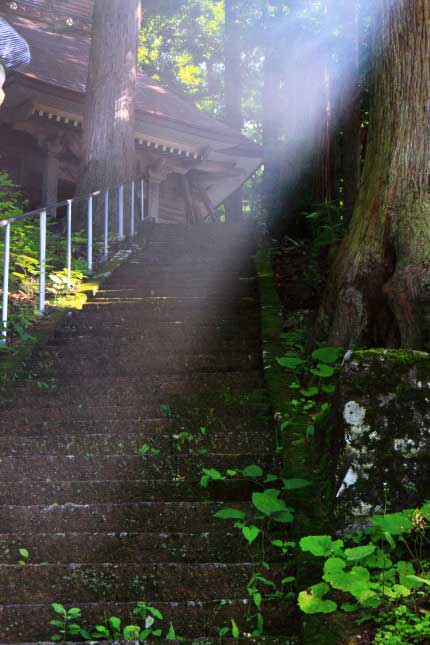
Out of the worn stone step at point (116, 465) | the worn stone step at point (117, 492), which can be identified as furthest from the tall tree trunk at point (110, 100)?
the worn stone step at point (117, 492)

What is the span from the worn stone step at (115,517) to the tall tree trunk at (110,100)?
9.09m

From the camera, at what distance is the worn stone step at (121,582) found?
132 inches

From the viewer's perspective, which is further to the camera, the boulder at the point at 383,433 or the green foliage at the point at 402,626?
the boulder at the point at 383,433

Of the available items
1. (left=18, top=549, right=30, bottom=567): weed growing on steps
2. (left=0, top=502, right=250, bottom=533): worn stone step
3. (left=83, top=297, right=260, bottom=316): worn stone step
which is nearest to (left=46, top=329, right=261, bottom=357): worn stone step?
(left=83, top=297, right=260, bottom=316): worn stone step

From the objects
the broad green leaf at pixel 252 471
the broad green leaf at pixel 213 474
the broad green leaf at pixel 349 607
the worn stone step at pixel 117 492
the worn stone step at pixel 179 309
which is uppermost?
the worn stone step at pixel 179 309

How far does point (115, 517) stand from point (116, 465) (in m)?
0.62

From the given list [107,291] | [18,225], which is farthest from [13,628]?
[18,225]

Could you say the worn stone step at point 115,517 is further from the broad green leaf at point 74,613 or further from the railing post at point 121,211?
the railing post at point 121,211

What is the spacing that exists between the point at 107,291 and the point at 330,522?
5459 millimetres

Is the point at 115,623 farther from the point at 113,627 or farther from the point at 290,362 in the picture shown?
the point at 290,362

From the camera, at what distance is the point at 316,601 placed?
2967 millimetres

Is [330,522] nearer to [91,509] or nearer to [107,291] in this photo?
[91,509]

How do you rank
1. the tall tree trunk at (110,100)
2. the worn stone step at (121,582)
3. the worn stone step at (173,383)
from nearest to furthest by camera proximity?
the worn stone step at (121,582), the worn stone step at (173,383), the tall tree trunk at (110,100)

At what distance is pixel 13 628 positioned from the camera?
123 inches
